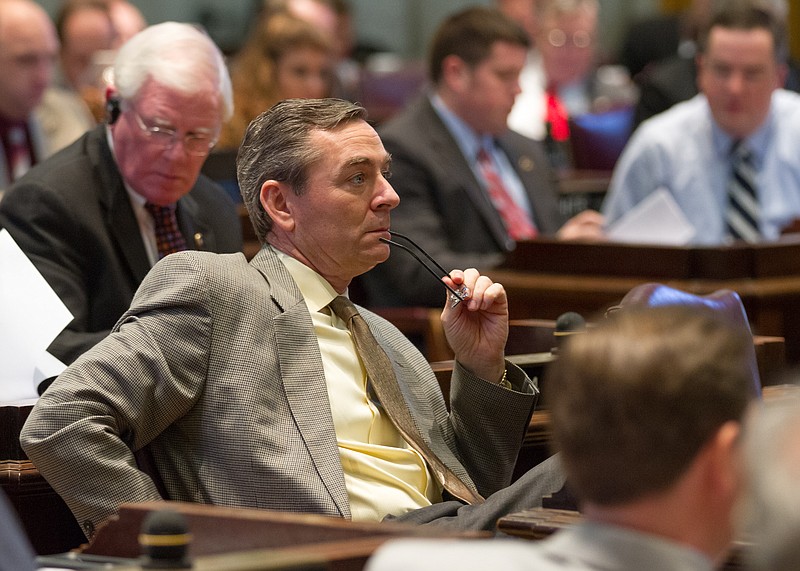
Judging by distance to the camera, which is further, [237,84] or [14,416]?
[237,84]

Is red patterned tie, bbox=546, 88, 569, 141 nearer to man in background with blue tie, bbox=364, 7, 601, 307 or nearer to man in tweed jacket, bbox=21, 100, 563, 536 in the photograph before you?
man in background with blue tie, bbox=364, 7, 601, 307

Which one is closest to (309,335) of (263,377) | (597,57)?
(263,377)

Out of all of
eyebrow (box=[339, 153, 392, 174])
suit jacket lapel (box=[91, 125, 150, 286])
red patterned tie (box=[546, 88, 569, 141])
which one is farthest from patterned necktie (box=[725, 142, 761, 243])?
eyebrow (box=[339, 153, 392, 174])

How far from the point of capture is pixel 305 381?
7.65 feet

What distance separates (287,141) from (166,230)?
781 millimetres

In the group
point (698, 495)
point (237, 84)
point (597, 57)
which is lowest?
point (597, 57)

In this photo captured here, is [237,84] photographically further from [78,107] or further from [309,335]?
[309,335]

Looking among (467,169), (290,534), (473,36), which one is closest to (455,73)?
(473,36)

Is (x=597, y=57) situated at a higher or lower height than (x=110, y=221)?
lower

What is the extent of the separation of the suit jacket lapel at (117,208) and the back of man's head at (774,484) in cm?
195

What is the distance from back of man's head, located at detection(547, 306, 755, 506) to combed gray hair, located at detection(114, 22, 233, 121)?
79.2 inches

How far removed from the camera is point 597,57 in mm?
9469

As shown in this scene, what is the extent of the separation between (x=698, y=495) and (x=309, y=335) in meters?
1.16

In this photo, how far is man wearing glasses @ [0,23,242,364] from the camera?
2.96 meters
